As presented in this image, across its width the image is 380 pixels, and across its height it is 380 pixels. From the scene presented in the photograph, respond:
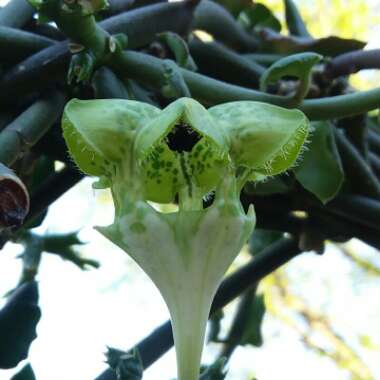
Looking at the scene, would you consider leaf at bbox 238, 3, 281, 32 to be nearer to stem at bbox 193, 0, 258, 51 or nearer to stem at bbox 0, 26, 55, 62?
stem at bbox 193, 0, 258, 51

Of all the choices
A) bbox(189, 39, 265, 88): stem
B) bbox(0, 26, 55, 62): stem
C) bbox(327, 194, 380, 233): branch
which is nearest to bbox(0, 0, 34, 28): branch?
bbox(0, 26, 55, 62): stem

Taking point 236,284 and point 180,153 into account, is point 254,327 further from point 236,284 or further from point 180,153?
point 180,153

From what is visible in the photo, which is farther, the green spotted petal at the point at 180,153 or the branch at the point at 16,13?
the branch at the point at 16,13

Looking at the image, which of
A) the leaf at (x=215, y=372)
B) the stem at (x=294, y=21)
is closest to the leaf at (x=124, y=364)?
the leaf at (x=215, y=372)

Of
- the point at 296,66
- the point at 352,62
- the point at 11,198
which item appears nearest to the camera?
the point at 11,198

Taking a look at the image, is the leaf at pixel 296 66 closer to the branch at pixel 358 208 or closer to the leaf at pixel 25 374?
the branch at pixel 358 208

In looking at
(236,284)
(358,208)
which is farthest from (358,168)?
(236,284)
